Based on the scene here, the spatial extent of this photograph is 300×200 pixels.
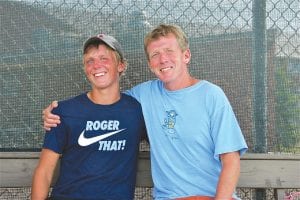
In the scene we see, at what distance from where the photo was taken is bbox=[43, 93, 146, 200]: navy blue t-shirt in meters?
2.53

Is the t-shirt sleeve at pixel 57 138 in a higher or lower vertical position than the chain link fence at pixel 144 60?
lower

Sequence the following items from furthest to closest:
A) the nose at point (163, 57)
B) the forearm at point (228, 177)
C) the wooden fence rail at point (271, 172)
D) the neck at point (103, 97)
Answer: the wooden fence rail at point (271, 172)
the neck at point (103, 97)
the nose at point (163, 57)
the forearm at point (228, 177)

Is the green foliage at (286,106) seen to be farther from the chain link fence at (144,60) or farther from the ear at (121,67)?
the ear at (121,67)

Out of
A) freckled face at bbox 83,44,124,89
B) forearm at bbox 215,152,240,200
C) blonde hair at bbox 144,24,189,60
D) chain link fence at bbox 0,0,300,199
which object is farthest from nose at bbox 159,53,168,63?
forearm at bbox 215,152,240,200

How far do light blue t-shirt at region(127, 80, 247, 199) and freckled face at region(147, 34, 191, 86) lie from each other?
101mm

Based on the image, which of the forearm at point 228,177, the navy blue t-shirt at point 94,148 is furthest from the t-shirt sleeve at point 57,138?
the forearm at point 228,177

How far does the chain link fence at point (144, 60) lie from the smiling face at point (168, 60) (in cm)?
38

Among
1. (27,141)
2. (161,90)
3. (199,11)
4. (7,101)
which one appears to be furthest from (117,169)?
(199,11)

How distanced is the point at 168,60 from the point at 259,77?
68 centimetres

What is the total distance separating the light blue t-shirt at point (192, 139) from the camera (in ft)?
8.00

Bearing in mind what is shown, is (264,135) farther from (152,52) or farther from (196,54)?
(152,52)

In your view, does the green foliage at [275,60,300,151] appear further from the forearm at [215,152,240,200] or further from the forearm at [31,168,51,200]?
the forearm at [31,168,51,200]

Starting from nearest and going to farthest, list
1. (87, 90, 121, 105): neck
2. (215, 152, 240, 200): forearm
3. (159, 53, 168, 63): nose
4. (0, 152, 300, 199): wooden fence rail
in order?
(215, 152, 240, 200): forearm
(159, 53, 168, 63): nose
(87, 90, 121, 105): neck
(0, 152, 300, 199): wooden fence rail

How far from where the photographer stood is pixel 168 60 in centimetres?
252
